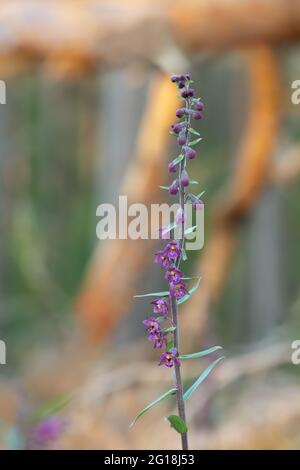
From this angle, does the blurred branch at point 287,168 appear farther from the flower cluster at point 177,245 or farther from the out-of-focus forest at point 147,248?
the flower cluster at point 177,245

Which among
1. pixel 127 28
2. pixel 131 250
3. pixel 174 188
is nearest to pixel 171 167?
pixel 174 188

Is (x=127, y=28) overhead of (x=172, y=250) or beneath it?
overhead

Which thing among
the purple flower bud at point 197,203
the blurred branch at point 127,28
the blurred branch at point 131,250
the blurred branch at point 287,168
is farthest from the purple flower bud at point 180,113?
the blurred branch at point 287,168

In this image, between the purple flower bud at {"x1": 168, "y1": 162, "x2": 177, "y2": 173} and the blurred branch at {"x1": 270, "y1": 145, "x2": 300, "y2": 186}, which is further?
the blurred branch at {"x1": 270, "y1": 145, "x2": 300, "y2": 186}

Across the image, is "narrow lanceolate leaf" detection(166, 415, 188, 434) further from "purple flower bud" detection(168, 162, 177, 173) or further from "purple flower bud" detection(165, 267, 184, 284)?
"purple flower bud" detection(168, 162, 177, 173)

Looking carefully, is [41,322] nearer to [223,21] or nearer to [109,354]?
[109,354]

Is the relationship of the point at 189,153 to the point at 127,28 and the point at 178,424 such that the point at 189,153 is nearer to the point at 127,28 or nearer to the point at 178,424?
the point at 178,424

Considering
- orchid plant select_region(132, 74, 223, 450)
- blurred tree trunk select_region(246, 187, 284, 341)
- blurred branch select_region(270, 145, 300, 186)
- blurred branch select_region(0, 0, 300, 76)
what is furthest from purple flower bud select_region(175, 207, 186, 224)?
blurred tree trunk select_region(246, 187, 284, 341)
